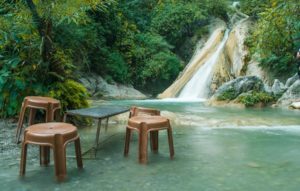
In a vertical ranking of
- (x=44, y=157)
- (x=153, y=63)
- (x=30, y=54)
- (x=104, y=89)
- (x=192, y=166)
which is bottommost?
(x=192, y=166)

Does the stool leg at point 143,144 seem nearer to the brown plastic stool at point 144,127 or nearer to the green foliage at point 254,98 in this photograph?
the brown plastic stool at point 144,127

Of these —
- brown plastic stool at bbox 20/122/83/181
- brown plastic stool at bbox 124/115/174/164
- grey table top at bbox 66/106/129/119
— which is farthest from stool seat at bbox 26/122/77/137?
brown plastic stool at bbox 124/115/174/164

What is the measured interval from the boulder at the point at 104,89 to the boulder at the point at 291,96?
5.61 m

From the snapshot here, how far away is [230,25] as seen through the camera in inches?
750

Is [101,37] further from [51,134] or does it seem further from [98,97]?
[51,134]

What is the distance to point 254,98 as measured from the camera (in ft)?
36.6

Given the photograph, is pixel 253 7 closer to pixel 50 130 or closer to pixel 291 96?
pixel 291 96

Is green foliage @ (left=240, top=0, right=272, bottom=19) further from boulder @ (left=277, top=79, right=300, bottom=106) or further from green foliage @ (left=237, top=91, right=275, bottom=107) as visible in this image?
green foliage @ (left=237, top=91, right=275, bottom=107)

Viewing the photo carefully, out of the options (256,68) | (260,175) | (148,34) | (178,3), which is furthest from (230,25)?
(260,175)

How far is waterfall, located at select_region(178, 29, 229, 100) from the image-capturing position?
14.4m

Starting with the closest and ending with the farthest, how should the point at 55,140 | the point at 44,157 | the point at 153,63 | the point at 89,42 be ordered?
the point at 55,140 → the point at 44,157 → the point at 89,42 → the point at 153,63

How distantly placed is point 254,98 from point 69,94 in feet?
19.9

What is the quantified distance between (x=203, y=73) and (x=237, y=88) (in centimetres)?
345

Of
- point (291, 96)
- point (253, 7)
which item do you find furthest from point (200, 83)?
point (253, 7)
